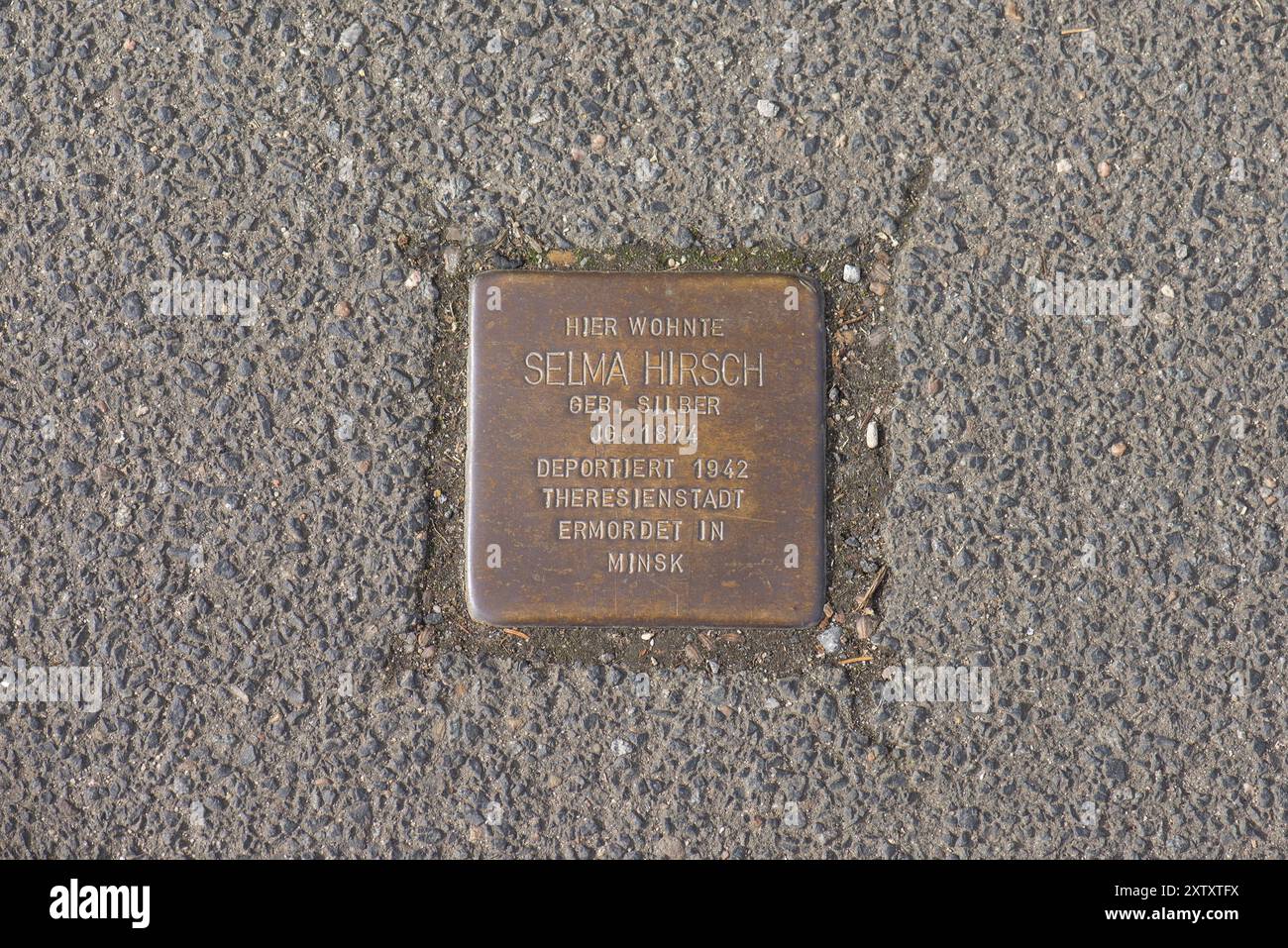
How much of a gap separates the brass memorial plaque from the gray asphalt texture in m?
0.14

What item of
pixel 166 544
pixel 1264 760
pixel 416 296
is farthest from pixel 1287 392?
pixel 166 544

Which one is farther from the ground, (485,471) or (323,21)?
(323,21)

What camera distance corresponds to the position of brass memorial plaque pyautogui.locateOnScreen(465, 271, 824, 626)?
1795 mm

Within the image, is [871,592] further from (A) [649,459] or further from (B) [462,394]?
(B) [462,394]

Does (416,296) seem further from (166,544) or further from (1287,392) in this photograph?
(1287,392)

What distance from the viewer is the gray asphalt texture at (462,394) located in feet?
5.89

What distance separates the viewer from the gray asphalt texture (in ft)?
5.89

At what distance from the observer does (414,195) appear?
→ 73.4 inches

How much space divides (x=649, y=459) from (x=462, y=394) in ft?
1.32

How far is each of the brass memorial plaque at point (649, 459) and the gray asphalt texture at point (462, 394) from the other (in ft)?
0.45

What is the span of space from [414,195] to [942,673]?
4.70 ft

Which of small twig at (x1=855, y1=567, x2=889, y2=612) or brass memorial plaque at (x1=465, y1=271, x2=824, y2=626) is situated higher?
brass memorial plaque at (x1=465, y1=271, x2=824, y2=626)

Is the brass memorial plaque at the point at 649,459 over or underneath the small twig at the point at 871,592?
over

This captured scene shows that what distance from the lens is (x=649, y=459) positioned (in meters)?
1.80
